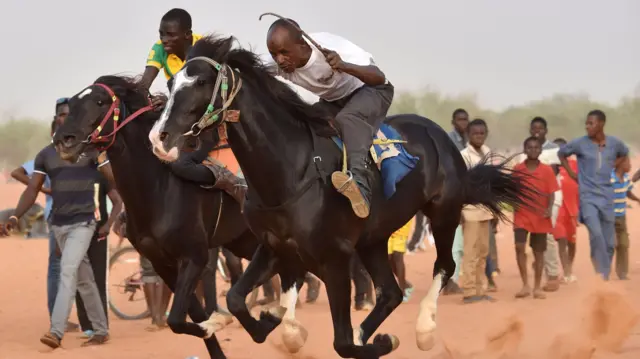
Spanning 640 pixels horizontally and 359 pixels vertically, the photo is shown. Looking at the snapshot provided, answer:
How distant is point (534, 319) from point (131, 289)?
18.6 feet

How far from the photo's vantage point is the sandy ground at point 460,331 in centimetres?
980

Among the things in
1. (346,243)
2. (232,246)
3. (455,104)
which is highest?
(346,243)

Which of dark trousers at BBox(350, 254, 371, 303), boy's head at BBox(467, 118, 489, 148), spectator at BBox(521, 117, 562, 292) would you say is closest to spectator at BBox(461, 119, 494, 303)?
boy's head at BBox(467, 118, 489, 148)

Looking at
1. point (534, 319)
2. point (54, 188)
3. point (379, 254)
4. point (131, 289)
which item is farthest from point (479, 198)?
point (131, 289)

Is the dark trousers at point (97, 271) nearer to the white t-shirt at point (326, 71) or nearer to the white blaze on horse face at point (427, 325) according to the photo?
the white blaze on horse face at point (427, 325)

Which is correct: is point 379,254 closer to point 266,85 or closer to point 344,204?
point 344,204

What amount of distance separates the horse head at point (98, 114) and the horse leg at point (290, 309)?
2.10 metres

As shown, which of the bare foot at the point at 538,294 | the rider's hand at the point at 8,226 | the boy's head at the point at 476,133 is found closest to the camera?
the rider's hand at the point at 8,226

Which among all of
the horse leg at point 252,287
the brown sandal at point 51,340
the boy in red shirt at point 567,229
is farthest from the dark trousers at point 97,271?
the boy in red shirt at point 567,229

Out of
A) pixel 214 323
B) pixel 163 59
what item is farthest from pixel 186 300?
pixel 163 59

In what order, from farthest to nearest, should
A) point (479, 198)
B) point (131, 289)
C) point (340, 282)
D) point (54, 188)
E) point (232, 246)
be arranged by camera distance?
point (131, 289)
point (54, 188)
point (232, 246)
point (479, 198)
point (340, 282)

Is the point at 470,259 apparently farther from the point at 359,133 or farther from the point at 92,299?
the point at 359,133

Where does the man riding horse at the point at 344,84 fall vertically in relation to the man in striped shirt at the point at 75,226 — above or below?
above

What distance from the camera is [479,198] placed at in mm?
9438
